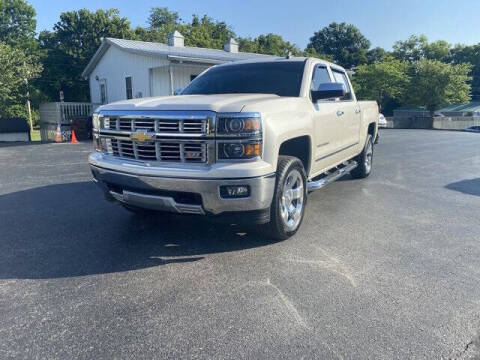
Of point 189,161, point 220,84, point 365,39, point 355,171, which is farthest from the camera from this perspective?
point 365,39

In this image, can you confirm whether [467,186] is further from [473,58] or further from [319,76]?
[473,58]

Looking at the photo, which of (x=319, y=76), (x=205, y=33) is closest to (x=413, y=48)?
(x=205, y=33)

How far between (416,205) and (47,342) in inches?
198

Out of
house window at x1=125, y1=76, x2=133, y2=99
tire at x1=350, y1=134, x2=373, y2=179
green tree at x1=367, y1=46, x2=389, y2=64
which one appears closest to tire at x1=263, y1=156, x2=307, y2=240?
tire at x1=350, y1=134, x2=373, y2=179

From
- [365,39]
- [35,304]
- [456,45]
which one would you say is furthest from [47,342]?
[365,39]

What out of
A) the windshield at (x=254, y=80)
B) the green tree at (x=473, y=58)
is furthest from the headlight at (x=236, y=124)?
the green tree at (x=473, y=58)

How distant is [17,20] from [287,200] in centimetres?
5932

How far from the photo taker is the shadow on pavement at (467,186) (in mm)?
6594

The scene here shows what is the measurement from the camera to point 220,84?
5.21 m

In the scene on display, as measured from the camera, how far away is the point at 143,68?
1981 centimetres

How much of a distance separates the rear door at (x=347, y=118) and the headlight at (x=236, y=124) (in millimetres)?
2389

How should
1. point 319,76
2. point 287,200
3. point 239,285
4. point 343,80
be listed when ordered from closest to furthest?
1. point 239,285
2. point 287,200
3. point 319,76
4. point 343,80

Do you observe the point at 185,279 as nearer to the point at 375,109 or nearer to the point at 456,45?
the point at 375,109

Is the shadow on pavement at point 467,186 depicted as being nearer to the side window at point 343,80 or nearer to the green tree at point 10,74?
the side window at point 343,80
